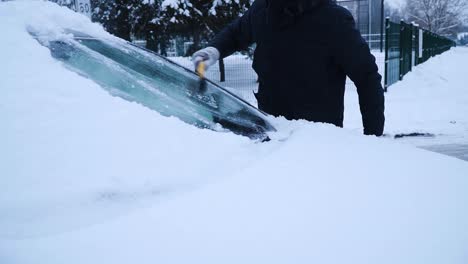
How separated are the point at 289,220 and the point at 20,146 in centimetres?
70

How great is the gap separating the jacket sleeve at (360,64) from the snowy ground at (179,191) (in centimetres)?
73

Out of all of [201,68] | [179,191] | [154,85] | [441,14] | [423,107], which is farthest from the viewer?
[441,14]

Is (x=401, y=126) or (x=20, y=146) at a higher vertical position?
(x=20, y=146)

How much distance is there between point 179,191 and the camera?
108cm

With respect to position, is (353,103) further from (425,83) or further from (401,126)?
(425,83)

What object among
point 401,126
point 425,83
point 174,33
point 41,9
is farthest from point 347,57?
point 425,83

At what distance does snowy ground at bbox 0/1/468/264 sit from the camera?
2.90ft

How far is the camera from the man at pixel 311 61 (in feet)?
6.91

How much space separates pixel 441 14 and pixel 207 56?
35.9 metres

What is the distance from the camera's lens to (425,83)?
1086cm

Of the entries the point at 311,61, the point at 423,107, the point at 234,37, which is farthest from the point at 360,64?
the point at 423,107

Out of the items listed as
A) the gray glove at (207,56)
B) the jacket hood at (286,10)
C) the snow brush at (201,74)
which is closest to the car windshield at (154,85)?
the snow brush at (201,74)

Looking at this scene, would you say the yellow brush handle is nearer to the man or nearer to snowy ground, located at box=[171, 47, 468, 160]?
the man

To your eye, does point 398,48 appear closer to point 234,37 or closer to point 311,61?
point 234,37
